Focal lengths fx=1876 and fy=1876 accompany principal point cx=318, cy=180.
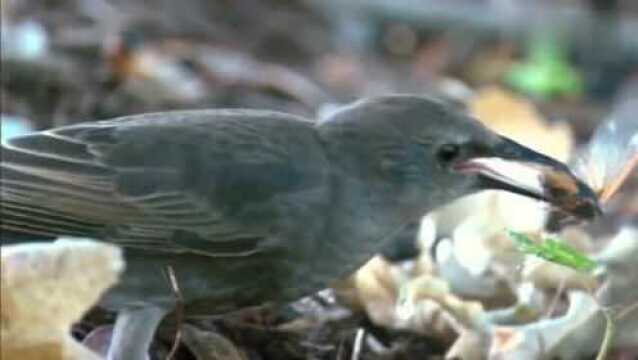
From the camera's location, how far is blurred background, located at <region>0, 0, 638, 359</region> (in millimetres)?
3777

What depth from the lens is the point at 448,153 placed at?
11.3 ft

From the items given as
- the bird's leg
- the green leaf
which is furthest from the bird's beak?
the bird's leg

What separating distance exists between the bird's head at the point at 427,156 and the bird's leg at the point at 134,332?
0.46 metres

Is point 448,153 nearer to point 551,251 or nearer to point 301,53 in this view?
point 551,251

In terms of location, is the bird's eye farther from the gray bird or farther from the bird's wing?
the bird's wing

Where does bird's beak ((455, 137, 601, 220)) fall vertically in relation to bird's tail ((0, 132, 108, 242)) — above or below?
below

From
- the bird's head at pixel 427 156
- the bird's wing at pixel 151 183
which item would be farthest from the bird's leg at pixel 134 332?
the bird's head at pixel 427 156

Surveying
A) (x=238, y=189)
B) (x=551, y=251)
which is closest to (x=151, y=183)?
(x=238, y=189)

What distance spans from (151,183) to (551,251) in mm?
705

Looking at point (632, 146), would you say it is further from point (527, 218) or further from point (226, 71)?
point (226, 71)

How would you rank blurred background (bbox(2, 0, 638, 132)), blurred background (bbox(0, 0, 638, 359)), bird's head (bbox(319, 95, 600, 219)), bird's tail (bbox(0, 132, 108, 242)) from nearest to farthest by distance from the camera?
bird's tail (bbox(0, 132, 108, 242))
bird's head (bbox(319, 95, 600, 219))
blurred background (bbox(0, 0, 638, 359))
blurred background (bbox(2, 0, 638, 132))

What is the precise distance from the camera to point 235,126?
3395 millimetres

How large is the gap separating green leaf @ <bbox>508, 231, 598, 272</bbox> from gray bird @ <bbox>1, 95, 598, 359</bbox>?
6.9 inches

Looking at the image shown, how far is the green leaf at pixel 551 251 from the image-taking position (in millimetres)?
3230
